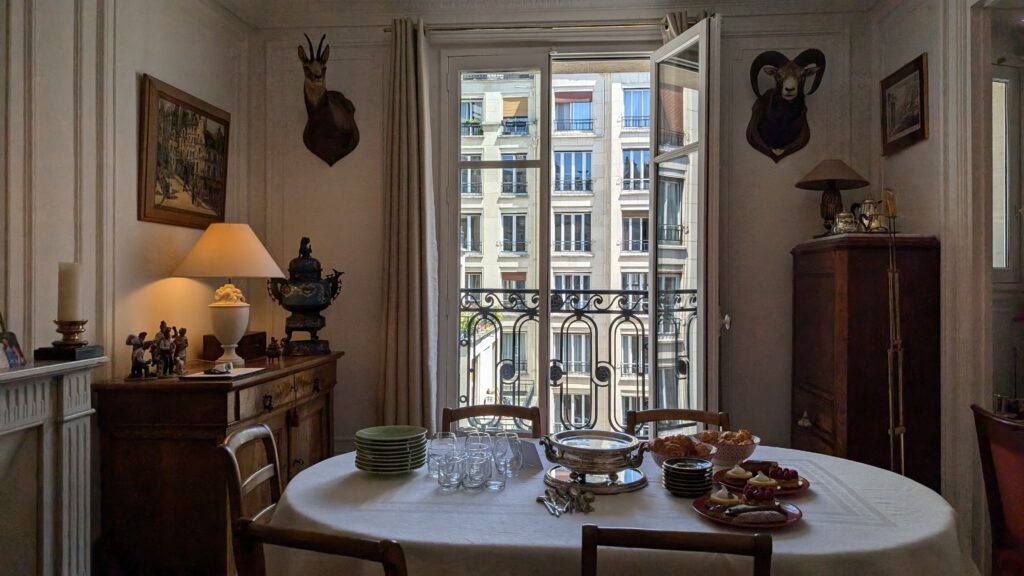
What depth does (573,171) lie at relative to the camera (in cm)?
1058

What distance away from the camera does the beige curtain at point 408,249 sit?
3.40 meters

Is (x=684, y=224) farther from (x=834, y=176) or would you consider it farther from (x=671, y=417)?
(x=671, y=417)

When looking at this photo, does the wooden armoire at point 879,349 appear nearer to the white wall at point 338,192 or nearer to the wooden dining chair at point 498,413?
the wooden dining chair at point 498,413

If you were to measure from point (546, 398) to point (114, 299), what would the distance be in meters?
2.07

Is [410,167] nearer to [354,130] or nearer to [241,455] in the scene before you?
[354,130]

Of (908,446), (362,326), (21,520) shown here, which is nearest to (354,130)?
(362,326)

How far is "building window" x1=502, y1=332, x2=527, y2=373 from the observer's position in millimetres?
→ 3768

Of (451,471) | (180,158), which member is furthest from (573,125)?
(451,471)

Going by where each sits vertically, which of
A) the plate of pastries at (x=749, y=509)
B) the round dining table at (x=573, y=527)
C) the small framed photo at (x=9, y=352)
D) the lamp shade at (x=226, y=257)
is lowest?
the round dining table at (x=573, y=527)

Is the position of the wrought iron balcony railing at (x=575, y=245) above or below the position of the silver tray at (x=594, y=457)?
above

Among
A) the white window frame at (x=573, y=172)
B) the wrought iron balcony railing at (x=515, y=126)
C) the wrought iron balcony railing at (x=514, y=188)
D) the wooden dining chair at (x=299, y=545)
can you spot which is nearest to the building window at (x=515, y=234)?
the wrought iron balcony railing at (x=514, y=188)

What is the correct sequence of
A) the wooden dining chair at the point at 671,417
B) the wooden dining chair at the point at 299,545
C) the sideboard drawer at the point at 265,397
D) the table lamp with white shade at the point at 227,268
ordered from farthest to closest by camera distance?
the table lamp with white shade at the point at 227,268 < the sideboard drawer at the point at 265,397 < the wooden dining chair at the point at 671,417 < the wooden dining chair at the point at 299,545

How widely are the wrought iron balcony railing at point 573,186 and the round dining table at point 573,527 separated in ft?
28.4

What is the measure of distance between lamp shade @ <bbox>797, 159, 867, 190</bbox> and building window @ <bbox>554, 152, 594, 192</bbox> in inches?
277
